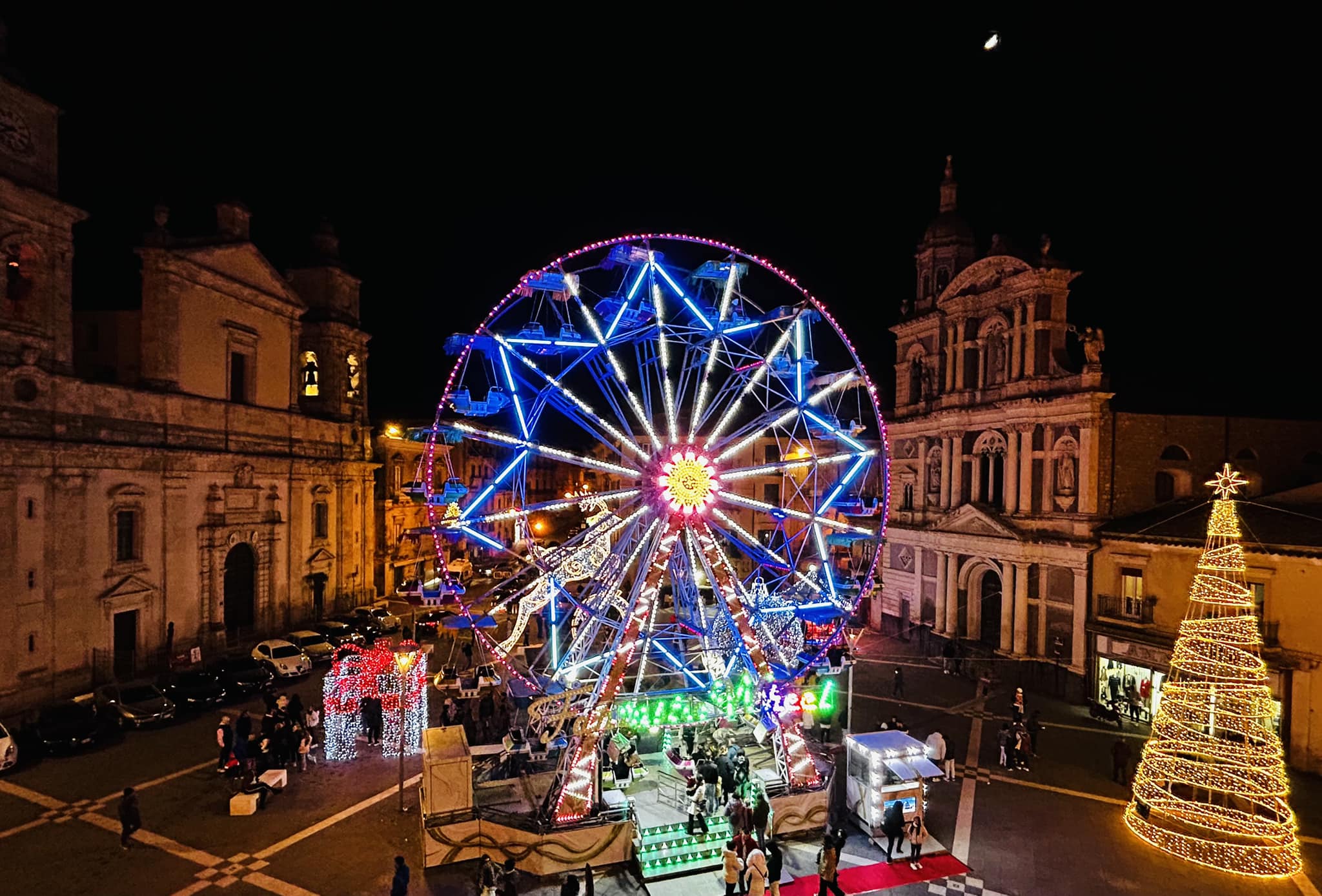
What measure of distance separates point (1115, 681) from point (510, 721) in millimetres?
22733

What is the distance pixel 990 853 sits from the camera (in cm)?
1723

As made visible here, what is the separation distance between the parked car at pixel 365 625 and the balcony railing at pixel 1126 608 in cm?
3247

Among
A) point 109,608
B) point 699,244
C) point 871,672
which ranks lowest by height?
point 871,672

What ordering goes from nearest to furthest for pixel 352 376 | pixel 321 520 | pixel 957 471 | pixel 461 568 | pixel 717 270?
pixel 717 270, pixel 957 471, pixel 461 568, pixel 321 520, pixel 352 376

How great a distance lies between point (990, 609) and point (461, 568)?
26.9 m

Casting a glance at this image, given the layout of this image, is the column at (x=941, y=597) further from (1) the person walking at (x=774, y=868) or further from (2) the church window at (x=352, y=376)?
(2) the church window at (x=352, y=376)

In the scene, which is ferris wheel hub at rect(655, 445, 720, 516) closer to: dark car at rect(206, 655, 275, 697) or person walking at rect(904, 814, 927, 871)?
person walking at rect(904, 814, 927, 871)

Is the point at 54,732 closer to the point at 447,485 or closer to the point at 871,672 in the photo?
the point at 447,485

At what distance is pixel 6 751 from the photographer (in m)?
20.7

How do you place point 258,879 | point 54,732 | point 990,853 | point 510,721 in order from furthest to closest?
point 510,721 < point 54,732 < point 990,853 < point 258,879

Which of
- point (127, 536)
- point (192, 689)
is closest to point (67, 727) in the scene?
point (192, 689)

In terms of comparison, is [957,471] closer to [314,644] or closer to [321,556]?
[314,644]

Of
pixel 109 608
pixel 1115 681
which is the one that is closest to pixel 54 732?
pixel 109 608

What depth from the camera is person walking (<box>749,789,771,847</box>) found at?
16.4 metres
